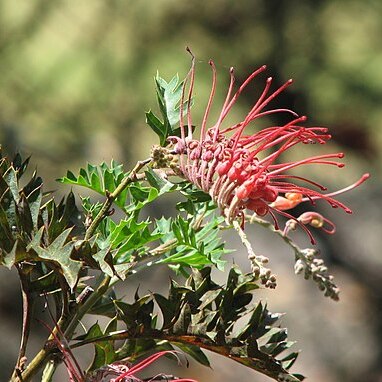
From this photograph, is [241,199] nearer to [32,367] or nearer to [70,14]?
[32,367]

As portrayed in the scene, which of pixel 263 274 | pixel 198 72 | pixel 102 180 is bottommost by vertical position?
pixel 263 274

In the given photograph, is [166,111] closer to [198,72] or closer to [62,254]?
[62,254]

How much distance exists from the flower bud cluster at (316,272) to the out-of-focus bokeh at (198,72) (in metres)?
2.90

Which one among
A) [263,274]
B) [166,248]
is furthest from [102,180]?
[263,274]

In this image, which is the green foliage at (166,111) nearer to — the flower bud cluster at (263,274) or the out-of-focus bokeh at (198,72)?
the flower bud cluster at (263,274)

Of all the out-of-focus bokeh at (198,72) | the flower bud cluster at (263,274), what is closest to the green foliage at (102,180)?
the flower bud cluster at (263,274)

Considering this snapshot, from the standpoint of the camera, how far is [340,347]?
3.45 meters

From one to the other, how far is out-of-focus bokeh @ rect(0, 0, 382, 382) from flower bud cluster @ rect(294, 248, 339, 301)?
2903mm

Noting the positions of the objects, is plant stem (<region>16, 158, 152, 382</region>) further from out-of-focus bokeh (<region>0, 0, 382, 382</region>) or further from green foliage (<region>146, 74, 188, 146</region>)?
out-of-focus bokeh (<region>0, 0, 382, 382</region>)

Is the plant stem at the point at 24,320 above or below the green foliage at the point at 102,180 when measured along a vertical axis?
below

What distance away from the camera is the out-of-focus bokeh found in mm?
3729

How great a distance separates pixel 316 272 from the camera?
72 cm

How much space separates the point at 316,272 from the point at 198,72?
3526 mm

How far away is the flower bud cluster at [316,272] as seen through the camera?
0.71 m
